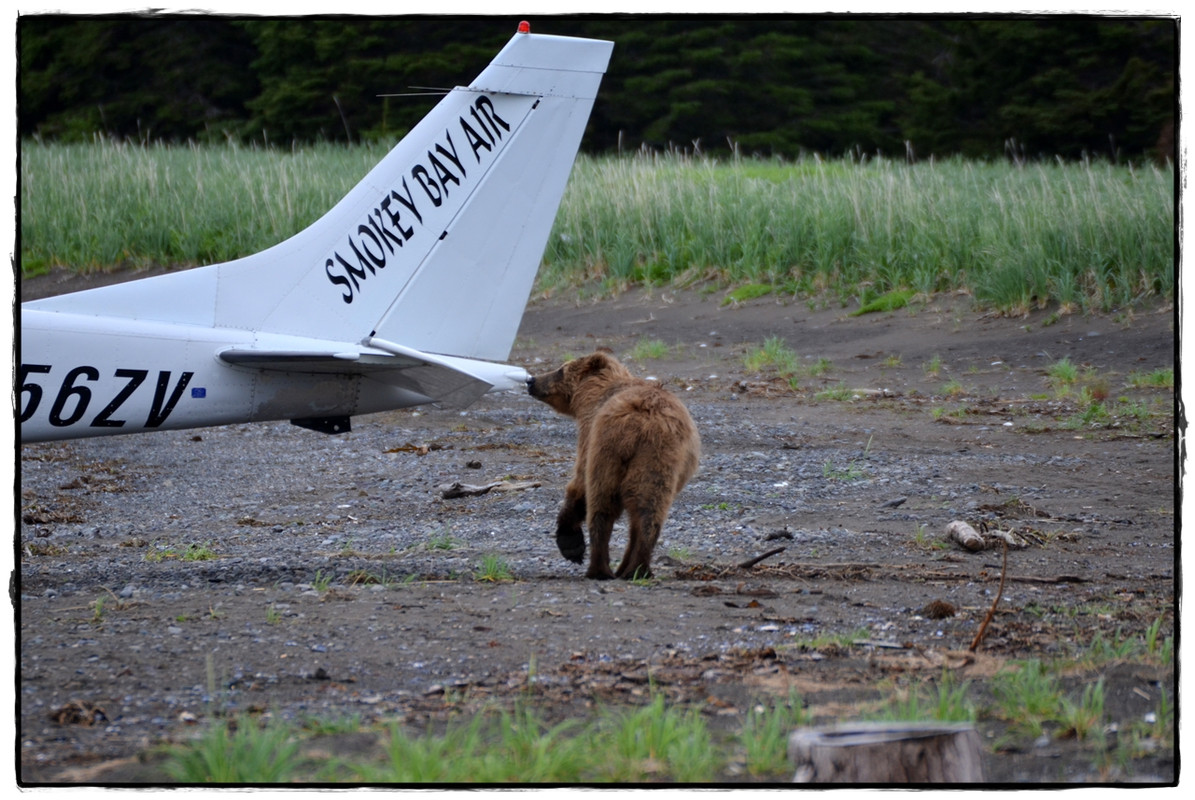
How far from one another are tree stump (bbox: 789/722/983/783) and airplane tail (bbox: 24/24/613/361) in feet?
11.7

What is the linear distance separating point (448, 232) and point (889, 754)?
4.11 meters

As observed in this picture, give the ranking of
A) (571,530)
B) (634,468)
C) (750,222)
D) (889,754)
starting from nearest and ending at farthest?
(889,754) → (634,468) → (571,530) → (750,222)

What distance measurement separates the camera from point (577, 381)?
19.5ft

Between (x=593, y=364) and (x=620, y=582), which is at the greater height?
(x=593, y=364)

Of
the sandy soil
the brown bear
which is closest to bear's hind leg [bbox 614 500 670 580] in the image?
the brown bear

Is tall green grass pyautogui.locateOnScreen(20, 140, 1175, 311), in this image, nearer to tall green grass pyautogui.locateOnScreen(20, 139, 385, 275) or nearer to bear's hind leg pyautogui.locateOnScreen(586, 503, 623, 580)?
tall green grass pyautogui.locateOnScreen(20, 139, 385, 275)

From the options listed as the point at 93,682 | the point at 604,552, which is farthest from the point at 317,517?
the point at 93,682

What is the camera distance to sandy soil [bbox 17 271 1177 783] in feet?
12.0

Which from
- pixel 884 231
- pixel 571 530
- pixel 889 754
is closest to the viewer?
pixel 889 754

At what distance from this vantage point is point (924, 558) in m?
5.90

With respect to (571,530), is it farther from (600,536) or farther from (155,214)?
(155,214)

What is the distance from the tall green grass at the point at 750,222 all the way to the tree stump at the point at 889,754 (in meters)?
11.4

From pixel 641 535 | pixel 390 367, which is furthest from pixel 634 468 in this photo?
pixel 390 367

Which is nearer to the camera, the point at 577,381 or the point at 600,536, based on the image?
the point at 600,536
